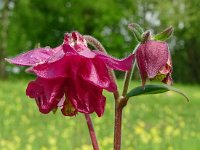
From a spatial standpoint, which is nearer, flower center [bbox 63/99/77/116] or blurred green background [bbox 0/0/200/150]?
flower center [bbox 63/99/77/116]

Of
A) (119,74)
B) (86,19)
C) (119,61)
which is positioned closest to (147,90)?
(119,61)

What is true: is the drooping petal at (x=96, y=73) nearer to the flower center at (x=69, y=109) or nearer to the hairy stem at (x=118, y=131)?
the flower center at (x=69, y=109)

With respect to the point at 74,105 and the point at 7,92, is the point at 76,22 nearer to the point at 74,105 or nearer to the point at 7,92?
the point at 7,92

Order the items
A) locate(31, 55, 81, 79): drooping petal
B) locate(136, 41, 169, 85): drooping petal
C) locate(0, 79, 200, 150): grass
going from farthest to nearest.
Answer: locate(0, 79, 200, 150): grass
locate(136, 41, 169, 85): drooping petal
locate(31, 55, 81, 79): drooping petal

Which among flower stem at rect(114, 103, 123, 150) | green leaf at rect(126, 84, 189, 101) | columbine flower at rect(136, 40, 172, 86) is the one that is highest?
columbine flower at rect(136, 40, 172, 86)

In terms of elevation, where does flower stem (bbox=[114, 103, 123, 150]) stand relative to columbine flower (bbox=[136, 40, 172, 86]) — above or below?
below

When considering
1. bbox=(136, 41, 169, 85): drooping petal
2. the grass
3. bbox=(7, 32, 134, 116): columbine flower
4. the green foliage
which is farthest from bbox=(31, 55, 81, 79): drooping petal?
the green foliage

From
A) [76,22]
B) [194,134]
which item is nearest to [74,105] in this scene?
[194,134]

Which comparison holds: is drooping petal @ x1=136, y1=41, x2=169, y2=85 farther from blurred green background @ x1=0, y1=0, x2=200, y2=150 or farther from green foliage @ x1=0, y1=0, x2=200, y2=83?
green foliage @ x1=0, y1=0, x2=200, y2=83

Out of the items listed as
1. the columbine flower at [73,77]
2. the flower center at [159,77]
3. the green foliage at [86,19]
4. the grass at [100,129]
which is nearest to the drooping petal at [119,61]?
the columbine flower at [73,77]
